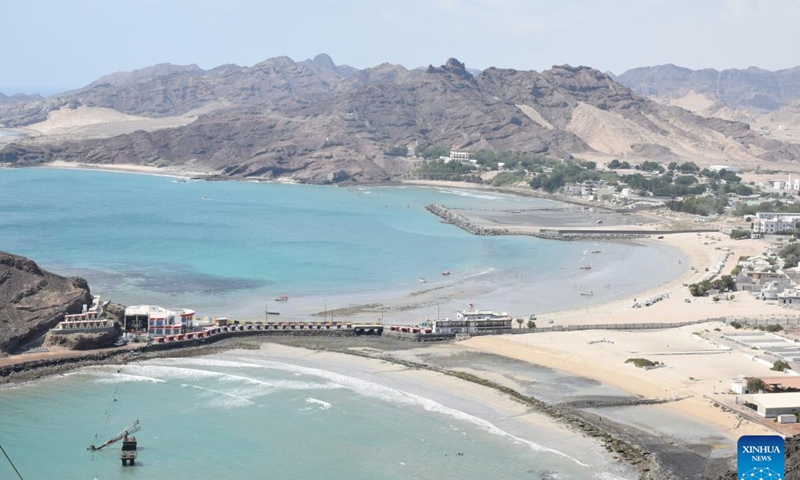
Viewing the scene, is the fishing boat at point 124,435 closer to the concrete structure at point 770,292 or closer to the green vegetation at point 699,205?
the concrete structure at point 770,292

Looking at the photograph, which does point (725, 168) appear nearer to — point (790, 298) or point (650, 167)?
point (650, 167)

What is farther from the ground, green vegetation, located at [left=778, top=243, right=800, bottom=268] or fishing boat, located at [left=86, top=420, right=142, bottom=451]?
green vegetation, located at [left=778, top=243, right=800, bottom=268]

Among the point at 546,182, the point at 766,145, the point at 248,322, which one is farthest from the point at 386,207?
the point at 766,145

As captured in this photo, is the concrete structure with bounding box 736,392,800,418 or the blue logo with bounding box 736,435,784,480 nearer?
the blue logo with bounding box 736,435,784,480

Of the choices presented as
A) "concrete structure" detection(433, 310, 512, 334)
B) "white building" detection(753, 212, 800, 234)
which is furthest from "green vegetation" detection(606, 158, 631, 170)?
"concrete structure" detection(433, 310, 512, 334)

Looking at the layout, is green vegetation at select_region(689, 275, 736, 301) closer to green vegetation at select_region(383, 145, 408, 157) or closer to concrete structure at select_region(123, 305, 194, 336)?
concrete structure at select_region(123, 305, 194, 336)

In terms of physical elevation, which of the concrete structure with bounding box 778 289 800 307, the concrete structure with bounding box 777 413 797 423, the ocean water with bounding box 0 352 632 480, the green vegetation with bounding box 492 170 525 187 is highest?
the green vegetation with bounding box 492 170 525 187

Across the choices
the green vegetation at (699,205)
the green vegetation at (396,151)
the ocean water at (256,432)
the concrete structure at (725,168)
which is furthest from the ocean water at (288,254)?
the concrete structure at (725,168)

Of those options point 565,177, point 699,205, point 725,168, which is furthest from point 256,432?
point 725,168
